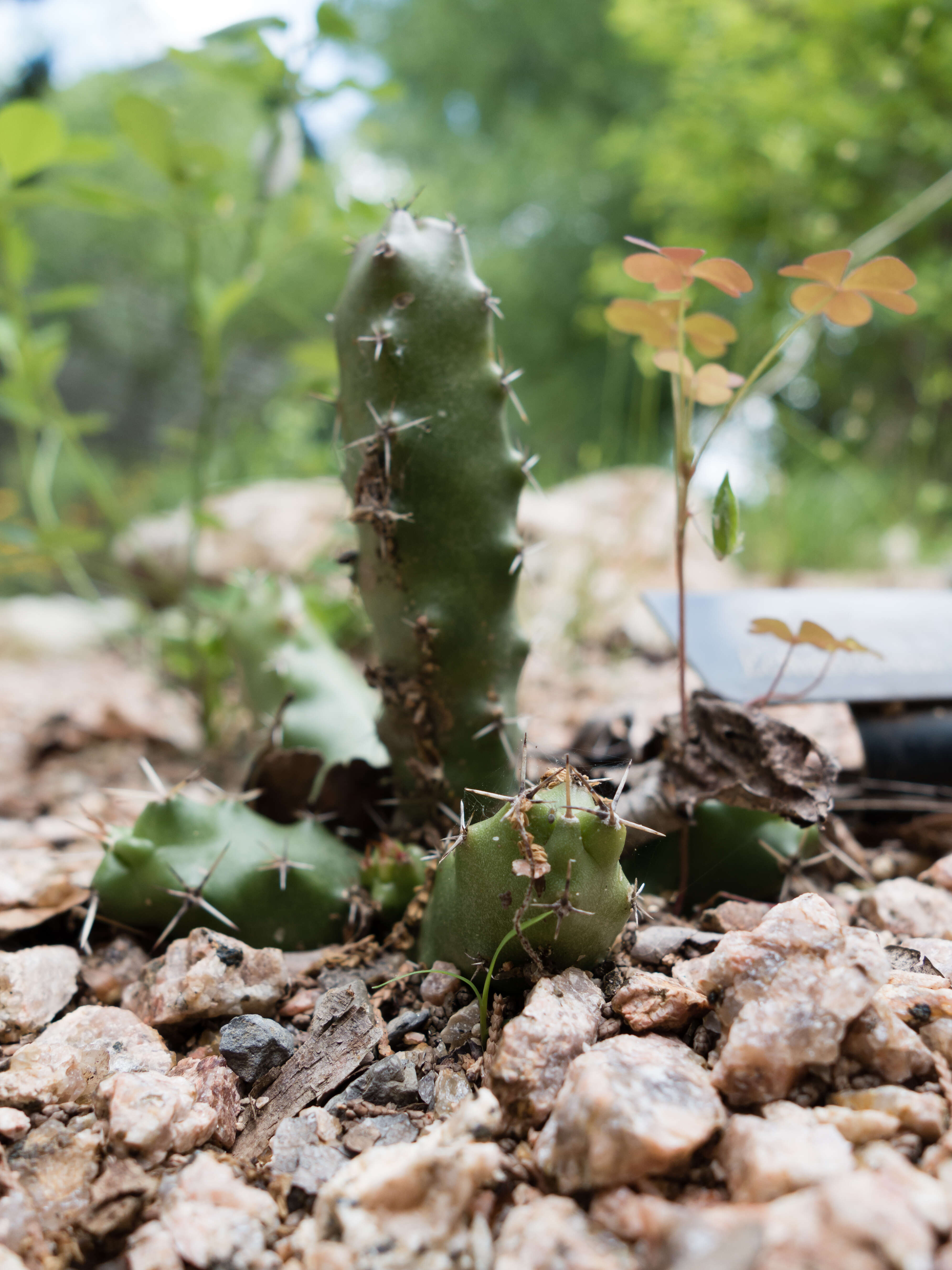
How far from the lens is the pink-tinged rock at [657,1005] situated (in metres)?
0.75

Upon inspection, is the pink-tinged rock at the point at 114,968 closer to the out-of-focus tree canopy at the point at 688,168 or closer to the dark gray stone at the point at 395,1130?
the dark gray stone at the point at 395,1130

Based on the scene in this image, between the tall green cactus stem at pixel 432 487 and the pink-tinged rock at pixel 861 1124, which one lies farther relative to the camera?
the tall green cactus stem at pixel 432 487

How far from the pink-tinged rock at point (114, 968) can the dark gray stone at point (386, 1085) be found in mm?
349

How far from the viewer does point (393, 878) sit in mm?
1065

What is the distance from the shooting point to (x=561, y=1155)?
0.61 metres

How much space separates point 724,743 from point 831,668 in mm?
409

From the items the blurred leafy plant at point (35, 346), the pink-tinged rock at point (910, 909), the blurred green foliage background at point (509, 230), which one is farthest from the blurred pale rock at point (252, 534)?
the pink-tinged rock at point (910, 909)

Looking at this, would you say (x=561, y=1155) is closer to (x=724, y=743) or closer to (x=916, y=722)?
(x=724, y=743)

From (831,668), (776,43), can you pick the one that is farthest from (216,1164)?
(776,43)

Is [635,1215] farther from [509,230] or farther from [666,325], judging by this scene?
[509,230]

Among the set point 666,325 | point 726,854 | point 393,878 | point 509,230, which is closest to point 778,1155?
point 726,854

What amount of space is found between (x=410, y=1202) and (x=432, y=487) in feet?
2.45

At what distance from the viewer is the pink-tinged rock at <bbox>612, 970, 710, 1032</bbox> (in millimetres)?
755

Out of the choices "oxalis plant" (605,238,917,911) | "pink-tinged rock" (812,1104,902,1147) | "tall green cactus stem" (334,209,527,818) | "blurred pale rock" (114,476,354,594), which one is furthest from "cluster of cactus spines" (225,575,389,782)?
"blurred pale rock" (114,476,354,594)
